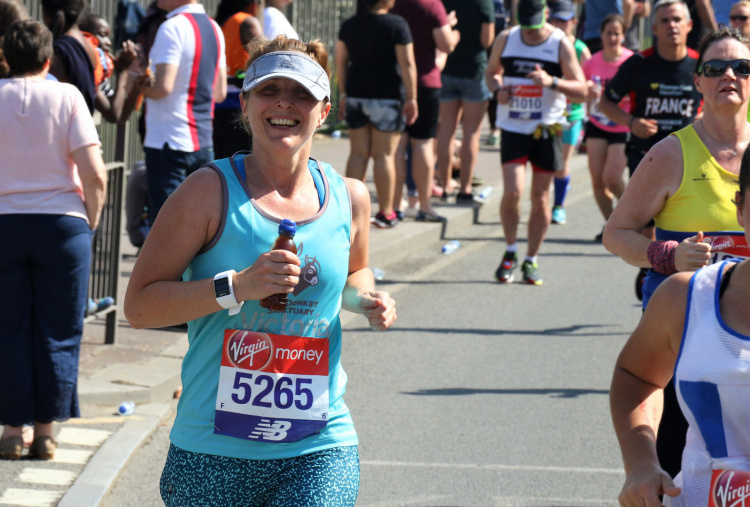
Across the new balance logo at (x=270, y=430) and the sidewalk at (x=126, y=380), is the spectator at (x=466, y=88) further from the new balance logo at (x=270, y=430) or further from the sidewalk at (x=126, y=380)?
the new balance logo at (x=270, y=430)

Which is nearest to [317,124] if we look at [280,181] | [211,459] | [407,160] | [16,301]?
[280,181]

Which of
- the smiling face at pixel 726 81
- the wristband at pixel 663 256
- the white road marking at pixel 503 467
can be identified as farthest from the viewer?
the white road marking at pixel 503 467

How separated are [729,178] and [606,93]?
4204mm

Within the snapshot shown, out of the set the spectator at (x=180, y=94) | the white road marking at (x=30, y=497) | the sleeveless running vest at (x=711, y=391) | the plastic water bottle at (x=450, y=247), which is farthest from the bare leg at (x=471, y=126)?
the sleeveless running vest at (x=711, y=391)

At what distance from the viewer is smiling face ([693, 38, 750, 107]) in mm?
4301

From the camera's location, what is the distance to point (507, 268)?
990 cm

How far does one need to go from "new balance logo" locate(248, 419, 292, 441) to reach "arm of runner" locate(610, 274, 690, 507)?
2.76 feet

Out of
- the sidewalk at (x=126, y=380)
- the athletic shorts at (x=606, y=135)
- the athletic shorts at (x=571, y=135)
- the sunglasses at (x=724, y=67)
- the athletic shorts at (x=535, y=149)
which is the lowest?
the sidewalk at (x=126, y=380)

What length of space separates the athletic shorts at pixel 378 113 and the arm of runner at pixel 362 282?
7222 millimetres

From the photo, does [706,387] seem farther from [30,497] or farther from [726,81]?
[30,497]

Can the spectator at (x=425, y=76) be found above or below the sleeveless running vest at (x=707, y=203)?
below

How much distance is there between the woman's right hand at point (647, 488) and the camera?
2.38 m

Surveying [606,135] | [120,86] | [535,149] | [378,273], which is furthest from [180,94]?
[606,135]

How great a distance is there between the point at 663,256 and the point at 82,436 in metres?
3.02
